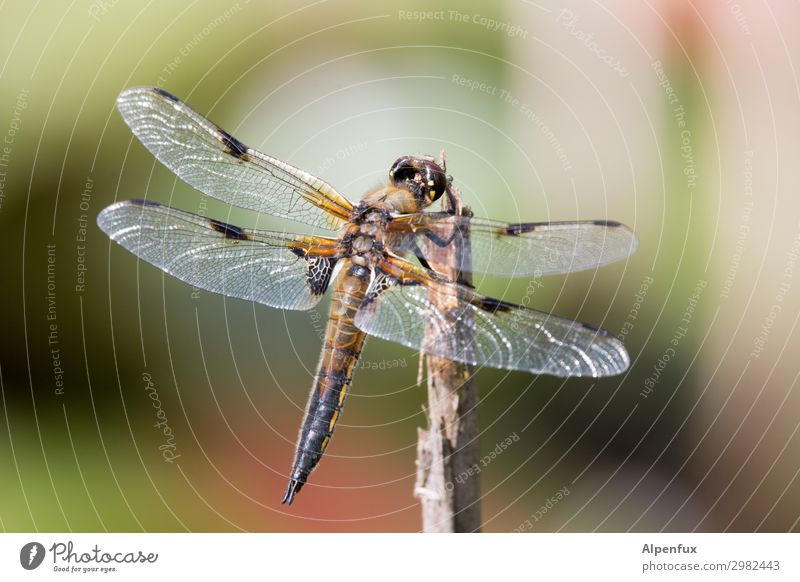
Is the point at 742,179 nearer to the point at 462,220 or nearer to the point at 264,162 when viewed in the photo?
the point at 462,220

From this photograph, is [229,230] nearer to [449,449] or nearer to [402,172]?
[402,172]

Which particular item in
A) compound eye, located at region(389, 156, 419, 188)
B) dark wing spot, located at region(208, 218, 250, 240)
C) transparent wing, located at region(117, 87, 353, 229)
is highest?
compound eye, located at region(389, 156, 419, 188)

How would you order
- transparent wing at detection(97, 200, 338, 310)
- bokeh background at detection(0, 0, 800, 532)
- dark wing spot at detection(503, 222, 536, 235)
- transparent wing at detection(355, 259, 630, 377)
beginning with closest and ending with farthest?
transparent wing at detection(355, 259, 630, 377), dark wing spot at detection(503, 222, 536, 235), transparent wing at detection(97, 200, 338, 310), bokeh background at detection(0, 0, 800, 532)

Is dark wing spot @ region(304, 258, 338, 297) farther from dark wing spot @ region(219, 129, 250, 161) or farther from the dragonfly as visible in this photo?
dark wing spot @ region(219, 129, 250, 161)

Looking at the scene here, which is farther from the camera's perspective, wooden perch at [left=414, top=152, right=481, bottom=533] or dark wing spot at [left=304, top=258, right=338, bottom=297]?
dark wing spot at [left=304, top=258, right=338, bottom=297]

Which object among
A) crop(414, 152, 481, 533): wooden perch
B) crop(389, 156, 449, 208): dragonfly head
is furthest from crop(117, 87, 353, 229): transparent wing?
crop(414, 152, 481, 533): wooden perch

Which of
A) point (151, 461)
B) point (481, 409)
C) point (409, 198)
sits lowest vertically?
point (151, 461)

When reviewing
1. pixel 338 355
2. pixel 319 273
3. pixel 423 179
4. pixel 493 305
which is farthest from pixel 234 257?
pixel 493 305
